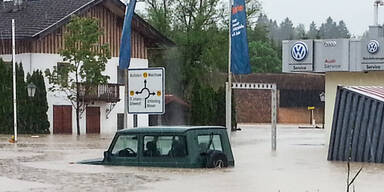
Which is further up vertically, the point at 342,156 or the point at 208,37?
the point at 208,37

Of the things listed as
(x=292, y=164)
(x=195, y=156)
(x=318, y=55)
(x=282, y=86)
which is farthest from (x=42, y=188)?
(x=282, y=86)

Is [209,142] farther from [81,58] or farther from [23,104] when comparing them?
[23,104]

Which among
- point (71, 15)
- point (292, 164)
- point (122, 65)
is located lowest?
point (292, 164)

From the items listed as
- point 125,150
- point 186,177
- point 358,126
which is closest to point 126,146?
point 125,150

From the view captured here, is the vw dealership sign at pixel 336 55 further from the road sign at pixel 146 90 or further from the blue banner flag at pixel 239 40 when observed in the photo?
the road sign at pixel 146 90

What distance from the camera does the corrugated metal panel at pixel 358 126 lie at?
82.6ft

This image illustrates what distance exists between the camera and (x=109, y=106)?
2168 inches

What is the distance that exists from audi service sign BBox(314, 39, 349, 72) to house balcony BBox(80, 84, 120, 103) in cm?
1826

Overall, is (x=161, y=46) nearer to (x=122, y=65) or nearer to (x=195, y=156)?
(x=122, y=65)

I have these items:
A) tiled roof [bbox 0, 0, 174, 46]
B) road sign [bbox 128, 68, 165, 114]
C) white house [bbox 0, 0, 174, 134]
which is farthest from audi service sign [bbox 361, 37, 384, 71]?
tiled roof [bbox 0, 0, 174, 46]

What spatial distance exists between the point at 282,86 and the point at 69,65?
37679 mm

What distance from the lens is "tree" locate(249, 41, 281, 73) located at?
112 meters

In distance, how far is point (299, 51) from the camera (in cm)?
3662

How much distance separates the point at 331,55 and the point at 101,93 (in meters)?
20.6
